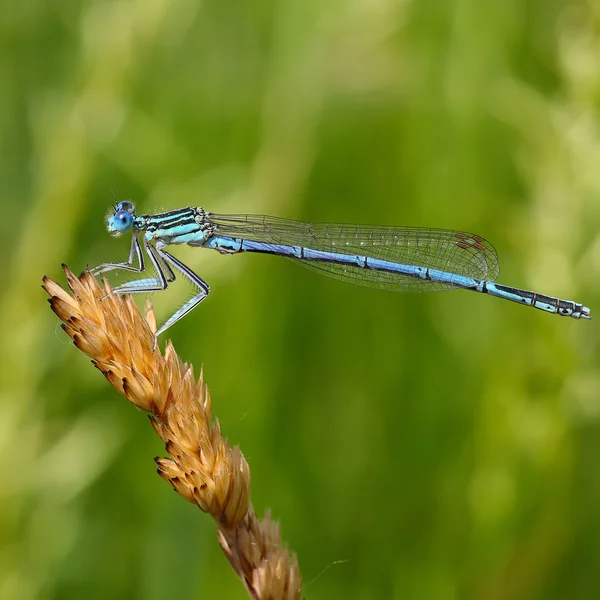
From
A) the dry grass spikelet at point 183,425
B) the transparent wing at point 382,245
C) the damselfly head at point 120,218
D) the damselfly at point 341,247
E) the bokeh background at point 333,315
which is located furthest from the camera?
the transparent wing at point 382,245

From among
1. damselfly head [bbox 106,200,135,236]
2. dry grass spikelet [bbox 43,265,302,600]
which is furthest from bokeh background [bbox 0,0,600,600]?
dry grass spikelet [bbox 43,265,302,600]

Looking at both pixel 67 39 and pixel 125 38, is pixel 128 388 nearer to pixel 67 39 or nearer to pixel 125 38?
pixel 125 38

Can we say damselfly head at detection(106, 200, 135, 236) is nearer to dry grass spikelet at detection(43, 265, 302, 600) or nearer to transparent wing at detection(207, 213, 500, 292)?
transparent wing at detection(207, 213, 500, 292)

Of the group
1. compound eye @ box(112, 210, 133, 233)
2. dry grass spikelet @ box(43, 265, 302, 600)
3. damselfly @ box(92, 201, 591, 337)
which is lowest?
dry grass spikelet @ box(43, 265, 302, 600)

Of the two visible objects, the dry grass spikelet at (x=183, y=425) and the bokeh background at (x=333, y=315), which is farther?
the bokeh background at (x=333, y=315)

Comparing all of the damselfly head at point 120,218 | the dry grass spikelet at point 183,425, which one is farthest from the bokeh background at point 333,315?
the dry grass spikelet at point 183,425

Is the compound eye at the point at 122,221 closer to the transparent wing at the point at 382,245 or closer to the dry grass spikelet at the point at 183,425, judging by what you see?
the transparent wing at the point at 382,245
